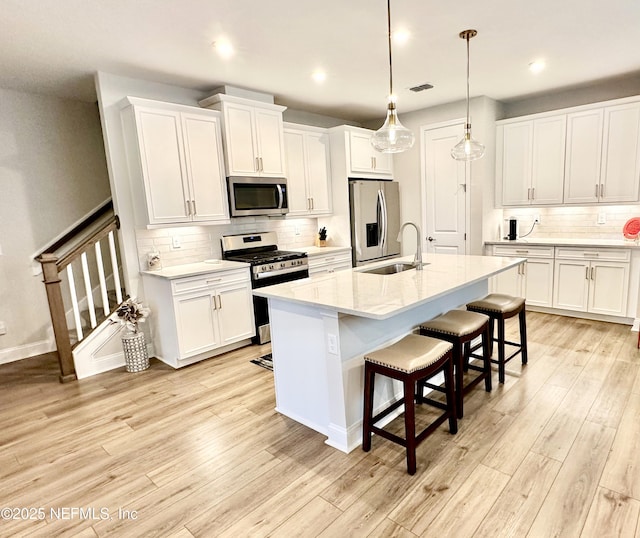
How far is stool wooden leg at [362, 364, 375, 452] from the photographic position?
7.08 feet

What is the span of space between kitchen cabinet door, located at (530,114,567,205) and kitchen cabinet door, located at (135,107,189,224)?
4.17 m

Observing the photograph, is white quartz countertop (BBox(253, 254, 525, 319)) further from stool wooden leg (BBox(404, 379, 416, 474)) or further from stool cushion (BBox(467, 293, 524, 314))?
stool wooden leg (BBox(404, 379, 416, 474))

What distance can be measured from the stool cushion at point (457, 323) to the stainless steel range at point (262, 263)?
1.88 meters

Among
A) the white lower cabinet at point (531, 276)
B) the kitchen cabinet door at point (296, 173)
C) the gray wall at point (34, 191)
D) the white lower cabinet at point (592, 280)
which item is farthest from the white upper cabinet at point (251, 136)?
the white lower cabinet at point (592, 280)

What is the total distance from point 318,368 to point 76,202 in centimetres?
372

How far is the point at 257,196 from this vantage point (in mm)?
4277

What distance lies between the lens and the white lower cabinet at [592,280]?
414 centimetres

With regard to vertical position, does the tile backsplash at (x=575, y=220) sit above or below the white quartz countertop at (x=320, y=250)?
above

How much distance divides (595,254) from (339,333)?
12.0ft

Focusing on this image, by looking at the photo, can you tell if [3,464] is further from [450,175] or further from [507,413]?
[450,175]

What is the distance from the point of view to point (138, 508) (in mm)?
1901

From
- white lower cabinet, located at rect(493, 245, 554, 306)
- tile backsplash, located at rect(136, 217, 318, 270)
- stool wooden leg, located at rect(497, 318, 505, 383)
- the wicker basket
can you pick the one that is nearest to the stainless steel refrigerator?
tile backsplash, located at rect(136, 217, 318, 270)

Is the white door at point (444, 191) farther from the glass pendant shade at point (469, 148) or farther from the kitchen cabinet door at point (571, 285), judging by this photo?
the glass pendant shade at point (469, 148)

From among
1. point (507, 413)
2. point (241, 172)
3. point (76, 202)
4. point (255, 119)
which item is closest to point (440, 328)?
point (507, 413)
